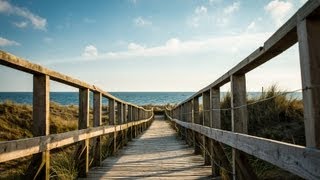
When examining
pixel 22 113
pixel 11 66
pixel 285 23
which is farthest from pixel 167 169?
pixel 22 113

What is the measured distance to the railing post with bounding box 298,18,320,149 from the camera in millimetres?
2012

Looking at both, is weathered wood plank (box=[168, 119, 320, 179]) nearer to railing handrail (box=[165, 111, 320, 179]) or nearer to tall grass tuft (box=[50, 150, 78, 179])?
railing handrail (box=[165, 111, 320, 179])

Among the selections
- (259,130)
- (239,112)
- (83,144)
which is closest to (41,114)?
(83,144)

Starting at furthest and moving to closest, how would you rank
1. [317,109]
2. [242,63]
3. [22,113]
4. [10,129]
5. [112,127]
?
[22,113] → [10,129] → [112,127] → [242,63] → [317,109]

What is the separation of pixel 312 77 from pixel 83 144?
3853mm

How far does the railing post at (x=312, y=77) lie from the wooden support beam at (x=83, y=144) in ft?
Result: 12.3

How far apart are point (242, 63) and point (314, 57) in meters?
1.48

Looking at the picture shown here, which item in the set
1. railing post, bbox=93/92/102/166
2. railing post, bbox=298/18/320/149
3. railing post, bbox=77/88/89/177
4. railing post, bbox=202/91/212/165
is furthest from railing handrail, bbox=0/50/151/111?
railing post, bbox=202/91/212/165

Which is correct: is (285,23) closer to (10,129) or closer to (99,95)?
(99,95)

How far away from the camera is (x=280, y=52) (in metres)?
2.81

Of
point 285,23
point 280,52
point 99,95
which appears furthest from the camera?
point 99,95

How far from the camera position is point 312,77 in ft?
6.68

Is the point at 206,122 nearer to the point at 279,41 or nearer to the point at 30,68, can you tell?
the point at 30,68

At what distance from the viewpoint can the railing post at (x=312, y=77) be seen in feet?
6.60
